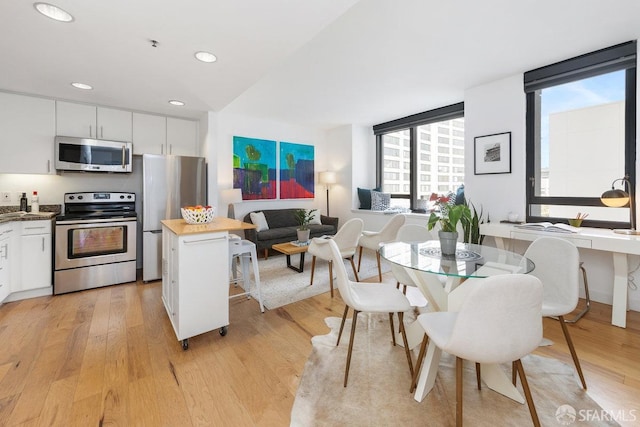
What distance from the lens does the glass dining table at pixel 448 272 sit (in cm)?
160

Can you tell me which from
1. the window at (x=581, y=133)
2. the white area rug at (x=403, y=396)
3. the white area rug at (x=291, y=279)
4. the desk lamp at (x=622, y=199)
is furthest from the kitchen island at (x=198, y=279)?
the window at (x=581, y=133)

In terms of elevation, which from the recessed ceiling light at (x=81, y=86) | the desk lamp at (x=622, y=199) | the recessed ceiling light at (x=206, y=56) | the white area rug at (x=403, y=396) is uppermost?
the recessed ceiling light at (x=81, y=86)

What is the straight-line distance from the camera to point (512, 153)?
3389mm

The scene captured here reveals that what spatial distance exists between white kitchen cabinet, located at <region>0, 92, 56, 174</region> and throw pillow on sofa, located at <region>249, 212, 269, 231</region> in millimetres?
2617

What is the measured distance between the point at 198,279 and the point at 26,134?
3078 millimetres

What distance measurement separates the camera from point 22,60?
2459mm

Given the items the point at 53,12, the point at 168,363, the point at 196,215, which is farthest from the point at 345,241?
the point at 53,12

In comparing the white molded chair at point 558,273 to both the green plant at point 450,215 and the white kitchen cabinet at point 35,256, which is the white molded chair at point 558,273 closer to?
the green plant at point 450,215

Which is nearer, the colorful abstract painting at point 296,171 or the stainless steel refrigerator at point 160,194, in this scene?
the stainless steel refrigerator at point 160,194

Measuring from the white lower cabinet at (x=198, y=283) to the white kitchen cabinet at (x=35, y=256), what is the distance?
1.93 m

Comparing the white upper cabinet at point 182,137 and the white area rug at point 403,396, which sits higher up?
the white upper cabinet at point 182,137

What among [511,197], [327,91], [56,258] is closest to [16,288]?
[56,258]

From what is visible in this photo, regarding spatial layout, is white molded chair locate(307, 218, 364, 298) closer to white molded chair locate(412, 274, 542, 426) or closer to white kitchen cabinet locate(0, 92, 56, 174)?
white molded chair locate(412, 274, 542, 426)

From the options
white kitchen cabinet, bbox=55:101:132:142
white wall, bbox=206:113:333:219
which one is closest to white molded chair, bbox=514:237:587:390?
white wall, bbox=206:113:333:219
